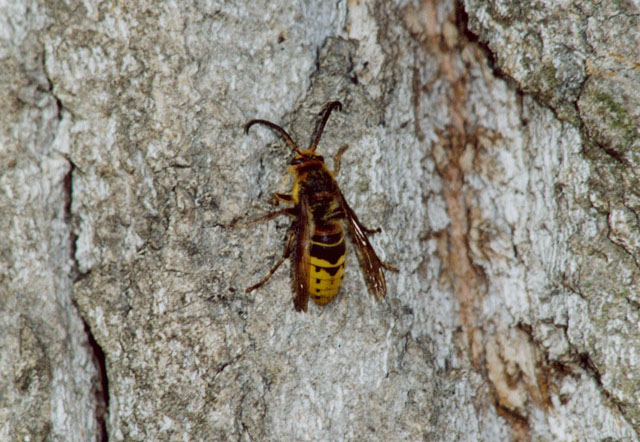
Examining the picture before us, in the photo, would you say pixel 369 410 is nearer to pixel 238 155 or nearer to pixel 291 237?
pixel 291 237

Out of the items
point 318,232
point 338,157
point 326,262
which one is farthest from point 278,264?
point 338,157

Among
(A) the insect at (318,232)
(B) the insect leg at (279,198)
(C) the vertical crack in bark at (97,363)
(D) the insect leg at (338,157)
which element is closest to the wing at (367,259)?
(A) the insect at (318,232)

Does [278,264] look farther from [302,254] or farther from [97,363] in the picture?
[97,363]

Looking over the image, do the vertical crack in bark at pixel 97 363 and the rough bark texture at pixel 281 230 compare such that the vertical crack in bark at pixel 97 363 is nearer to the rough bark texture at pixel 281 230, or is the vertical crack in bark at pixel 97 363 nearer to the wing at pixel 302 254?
the rough bark texture at pixel 281 230

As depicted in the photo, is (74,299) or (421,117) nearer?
(74,299)

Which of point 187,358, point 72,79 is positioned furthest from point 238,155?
point 187,358
